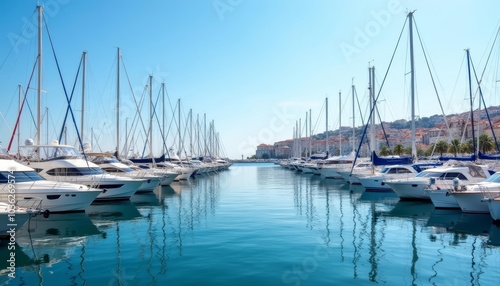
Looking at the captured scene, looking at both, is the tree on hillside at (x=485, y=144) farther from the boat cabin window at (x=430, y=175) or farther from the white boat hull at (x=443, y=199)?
the white boat hull at (x=443, y=199)

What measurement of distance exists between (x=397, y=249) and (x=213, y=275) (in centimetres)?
660

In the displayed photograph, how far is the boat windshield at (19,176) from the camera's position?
677 inches

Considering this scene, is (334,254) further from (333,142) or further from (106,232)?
(333,142)

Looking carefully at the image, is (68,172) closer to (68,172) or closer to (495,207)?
(68,172)

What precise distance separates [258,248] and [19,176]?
12.6m

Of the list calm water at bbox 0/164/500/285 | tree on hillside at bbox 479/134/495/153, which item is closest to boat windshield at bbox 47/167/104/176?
calm water at bbox 0/164/500/285

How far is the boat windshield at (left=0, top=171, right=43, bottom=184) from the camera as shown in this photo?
17198 millimetres

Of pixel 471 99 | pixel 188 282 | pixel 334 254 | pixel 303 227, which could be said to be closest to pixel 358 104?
pixel 471 99

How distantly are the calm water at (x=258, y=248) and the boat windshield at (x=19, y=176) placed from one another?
2.04 m

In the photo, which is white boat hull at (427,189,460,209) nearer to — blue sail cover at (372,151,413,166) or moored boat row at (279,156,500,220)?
moored boat row at (279,156,500,220)

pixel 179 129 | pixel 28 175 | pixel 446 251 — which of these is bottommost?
pixel 446 251

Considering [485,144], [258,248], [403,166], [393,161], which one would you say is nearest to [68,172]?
[258,248]

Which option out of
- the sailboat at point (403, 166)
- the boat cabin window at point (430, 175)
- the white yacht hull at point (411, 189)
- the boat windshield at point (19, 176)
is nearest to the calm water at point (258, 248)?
the boat windshield at point (19, 176)

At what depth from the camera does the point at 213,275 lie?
9.84 meters
